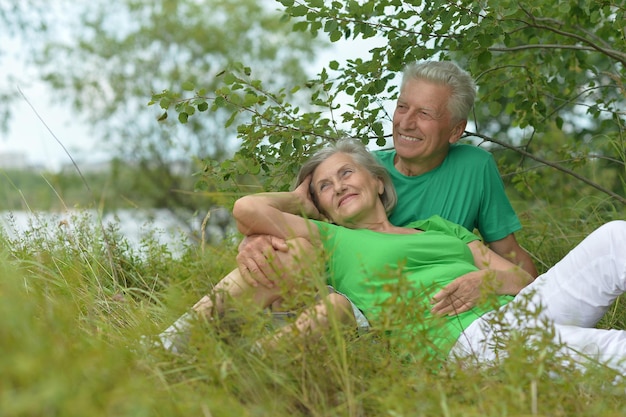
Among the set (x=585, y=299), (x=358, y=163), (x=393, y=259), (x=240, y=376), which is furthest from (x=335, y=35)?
(x=240, y=376)

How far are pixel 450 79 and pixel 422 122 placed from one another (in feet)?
0.95

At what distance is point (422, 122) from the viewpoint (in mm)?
4164

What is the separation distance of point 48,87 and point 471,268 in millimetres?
16206

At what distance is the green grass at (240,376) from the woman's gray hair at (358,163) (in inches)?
43.3

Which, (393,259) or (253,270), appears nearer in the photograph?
(253,270)

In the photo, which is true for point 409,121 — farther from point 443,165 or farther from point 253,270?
point 253,270

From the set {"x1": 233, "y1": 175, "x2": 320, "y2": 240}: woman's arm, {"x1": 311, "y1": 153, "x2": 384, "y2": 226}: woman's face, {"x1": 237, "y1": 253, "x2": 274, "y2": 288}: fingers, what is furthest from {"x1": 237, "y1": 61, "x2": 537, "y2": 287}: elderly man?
{"x1": 237, "y1": 253, "x2": 274, "y2": 288}: fingers

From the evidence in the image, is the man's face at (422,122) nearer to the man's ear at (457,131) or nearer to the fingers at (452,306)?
the man's ear at (457,131)

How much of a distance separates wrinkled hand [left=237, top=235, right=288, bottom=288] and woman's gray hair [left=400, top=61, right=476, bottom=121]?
1.36 m

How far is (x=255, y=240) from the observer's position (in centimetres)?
341

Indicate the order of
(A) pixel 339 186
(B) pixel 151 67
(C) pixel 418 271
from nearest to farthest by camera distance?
1. (C) pixel 418 271
2. (A) pixel 339 186
3. (B) pixel 151 67

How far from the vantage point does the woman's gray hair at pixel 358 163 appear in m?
3.98

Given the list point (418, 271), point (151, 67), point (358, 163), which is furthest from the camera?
point (151, 67)

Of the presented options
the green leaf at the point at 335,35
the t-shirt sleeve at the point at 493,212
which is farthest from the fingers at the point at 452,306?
the green leaf at the point at 335,35
